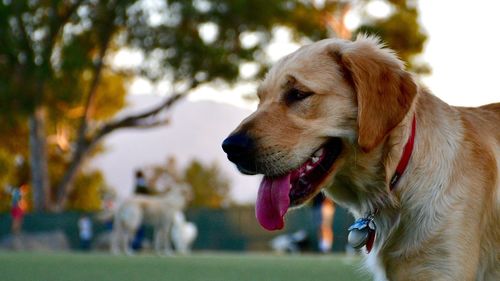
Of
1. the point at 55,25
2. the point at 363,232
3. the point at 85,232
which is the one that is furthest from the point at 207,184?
the point at 363,232

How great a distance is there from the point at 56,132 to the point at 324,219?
88.0 ft

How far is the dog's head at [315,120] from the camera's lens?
4.19m

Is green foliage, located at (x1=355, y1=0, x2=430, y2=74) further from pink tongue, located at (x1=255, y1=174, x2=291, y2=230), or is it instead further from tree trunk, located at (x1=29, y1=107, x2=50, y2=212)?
pink tongue, located at (x1=255, y1=174, x2=291, y2=230)

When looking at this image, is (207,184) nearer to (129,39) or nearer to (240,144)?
(129,39)

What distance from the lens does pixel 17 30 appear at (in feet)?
117

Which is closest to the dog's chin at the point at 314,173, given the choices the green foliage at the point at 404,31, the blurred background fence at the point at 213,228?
the blurred background fence at the point at 213,228

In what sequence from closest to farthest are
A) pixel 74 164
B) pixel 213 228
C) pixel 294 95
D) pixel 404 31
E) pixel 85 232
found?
pixel 294 95 → pixel 85 232 → pixel 213 228 → pixel 74 164 → pixel 404 31

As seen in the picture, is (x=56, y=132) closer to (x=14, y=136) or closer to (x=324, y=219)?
(x=14, y=136)

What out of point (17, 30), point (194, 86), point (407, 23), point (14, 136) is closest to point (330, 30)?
point (407, 23)

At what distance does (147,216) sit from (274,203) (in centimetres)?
2263

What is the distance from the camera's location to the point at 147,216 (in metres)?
26.7

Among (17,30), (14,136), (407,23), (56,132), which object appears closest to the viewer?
(17,30)

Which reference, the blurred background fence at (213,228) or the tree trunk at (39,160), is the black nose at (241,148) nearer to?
the blurred background fence at (213,228)

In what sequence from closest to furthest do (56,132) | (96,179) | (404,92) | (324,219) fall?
(404,92) → (324,219) → (56,132) → (96,179)
